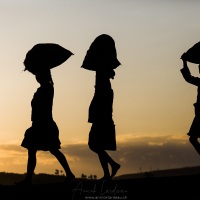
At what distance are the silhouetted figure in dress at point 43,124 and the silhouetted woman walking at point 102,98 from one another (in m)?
0.91

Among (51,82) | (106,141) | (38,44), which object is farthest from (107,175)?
(38,44)

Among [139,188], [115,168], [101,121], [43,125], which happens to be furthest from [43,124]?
[139,188]

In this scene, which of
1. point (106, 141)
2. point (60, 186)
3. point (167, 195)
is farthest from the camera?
point (106, 141)

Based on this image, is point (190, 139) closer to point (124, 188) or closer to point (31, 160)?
point (124, 188)

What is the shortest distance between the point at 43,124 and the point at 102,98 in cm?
155

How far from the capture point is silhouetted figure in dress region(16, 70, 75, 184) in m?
13.6

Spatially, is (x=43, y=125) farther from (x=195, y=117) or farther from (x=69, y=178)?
(x=195, y=117)

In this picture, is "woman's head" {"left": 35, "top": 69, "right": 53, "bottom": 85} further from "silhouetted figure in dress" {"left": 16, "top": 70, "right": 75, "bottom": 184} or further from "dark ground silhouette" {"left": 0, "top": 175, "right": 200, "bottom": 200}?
"dark ground silhouette" {"left": 0, "top": 175, "right": 200, "bottom": 200}

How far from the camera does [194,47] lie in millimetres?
13727

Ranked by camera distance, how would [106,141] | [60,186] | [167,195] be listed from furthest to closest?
1. [106,141]
2. [60,186]
3. [167,195]

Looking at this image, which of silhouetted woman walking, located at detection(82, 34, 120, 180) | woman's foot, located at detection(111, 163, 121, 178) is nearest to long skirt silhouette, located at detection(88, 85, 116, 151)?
silhouetted woman walking, located at detection(82, 34, 120, 180)

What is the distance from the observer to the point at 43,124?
44.8 ft

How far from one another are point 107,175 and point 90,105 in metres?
1.62

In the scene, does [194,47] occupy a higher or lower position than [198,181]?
higher
